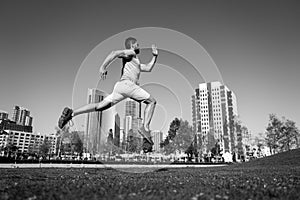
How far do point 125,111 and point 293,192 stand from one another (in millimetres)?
7481

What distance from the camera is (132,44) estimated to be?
8797mm

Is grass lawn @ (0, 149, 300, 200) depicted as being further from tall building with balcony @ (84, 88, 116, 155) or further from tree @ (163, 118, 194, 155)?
tree @ (163, 118, 194, 155)

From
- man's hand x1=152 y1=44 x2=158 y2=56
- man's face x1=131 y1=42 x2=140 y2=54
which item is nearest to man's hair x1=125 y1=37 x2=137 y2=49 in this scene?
man's face x1=131 y1=42 x2=140 y2=54

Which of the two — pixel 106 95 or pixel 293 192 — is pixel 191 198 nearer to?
pixel 293 192

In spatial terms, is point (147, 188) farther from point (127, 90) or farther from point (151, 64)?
point (151, 64)

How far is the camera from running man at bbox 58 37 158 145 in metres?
7.95

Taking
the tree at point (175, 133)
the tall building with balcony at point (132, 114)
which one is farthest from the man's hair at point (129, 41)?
the tree at point (175, 133)

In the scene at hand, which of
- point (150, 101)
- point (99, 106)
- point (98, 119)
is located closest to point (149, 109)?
point (150, 101)

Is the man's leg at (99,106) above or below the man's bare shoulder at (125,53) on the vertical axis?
below

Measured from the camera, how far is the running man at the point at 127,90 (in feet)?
26.1

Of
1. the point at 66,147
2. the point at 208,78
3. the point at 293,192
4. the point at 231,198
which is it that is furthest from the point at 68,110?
the point at 66,147

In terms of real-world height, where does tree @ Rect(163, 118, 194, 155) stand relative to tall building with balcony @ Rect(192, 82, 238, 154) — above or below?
below

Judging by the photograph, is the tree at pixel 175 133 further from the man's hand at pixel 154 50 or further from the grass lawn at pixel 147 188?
the grass lawn at pixel 147 188

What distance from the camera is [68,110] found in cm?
814
